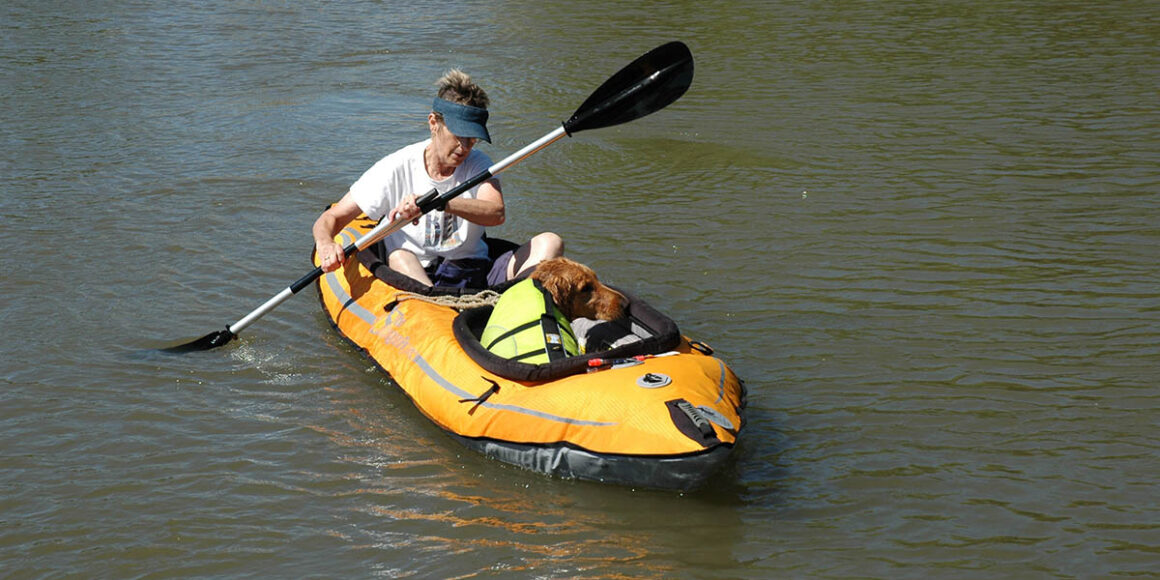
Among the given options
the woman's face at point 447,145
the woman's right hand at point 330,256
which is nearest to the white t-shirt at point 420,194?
the woman's face at point 447,145

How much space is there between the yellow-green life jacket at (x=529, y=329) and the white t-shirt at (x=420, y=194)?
90 centimetres

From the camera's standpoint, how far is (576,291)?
16.9 feet

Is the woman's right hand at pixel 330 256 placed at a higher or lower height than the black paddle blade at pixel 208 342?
higher

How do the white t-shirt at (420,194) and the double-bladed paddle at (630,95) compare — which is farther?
the double-bladed paddle at (630,95)

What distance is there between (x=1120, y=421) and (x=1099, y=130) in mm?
5344

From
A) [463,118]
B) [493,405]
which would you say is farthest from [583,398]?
[463,118]

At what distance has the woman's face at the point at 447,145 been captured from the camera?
567 centimetres

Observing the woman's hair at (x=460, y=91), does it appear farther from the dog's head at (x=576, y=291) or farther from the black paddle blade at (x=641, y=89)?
the dog's head at (x=576, y=291)

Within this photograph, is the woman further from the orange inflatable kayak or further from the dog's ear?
the dog's ear

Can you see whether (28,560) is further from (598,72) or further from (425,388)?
(598,72)

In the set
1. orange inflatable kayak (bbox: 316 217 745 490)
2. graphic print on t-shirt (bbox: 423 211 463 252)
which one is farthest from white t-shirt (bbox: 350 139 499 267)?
orange inflatable kayak (bbox: 316 217 745 490)

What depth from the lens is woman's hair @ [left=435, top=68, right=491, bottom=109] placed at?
5.53 meters

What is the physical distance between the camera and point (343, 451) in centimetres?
522

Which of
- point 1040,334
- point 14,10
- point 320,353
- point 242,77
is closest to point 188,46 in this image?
→ point 242,77
